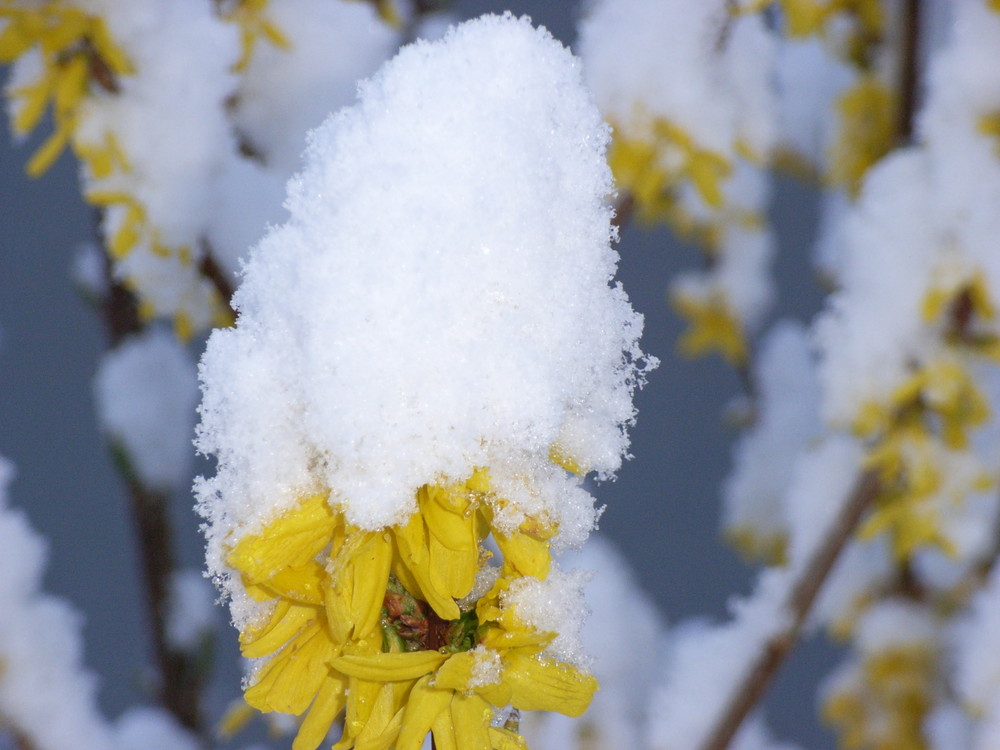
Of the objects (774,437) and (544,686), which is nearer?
(544,686)

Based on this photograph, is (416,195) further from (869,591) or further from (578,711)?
(869,591)

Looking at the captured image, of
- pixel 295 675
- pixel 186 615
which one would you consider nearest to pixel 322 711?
pixel 295 675

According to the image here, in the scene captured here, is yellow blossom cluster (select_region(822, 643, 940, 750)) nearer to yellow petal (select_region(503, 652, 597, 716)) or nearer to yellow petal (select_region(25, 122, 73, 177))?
yellow petal (select_region(503, 652, 597, 716))

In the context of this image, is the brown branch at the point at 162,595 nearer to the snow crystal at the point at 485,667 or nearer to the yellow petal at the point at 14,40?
the yellow petal at the point at 14,40

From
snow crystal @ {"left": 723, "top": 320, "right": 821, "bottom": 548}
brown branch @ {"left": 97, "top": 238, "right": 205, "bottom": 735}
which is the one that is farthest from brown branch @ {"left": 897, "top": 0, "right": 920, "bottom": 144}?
brown branch @ {"left": 97, "top": 238, "right": 205, "bottom": 735}

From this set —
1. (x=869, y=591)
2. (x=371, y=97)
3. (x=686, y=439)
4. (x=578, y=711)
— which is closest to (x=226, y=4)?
(x=371, y=97)

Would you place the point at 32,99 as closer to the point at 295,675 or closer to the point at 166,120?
the point at 166,120

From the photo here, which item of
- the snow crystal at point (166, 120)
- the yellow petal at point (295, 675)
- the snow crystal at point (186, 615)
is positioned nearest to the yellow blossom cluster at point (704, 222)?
the snow crystal at point (166, 120)
